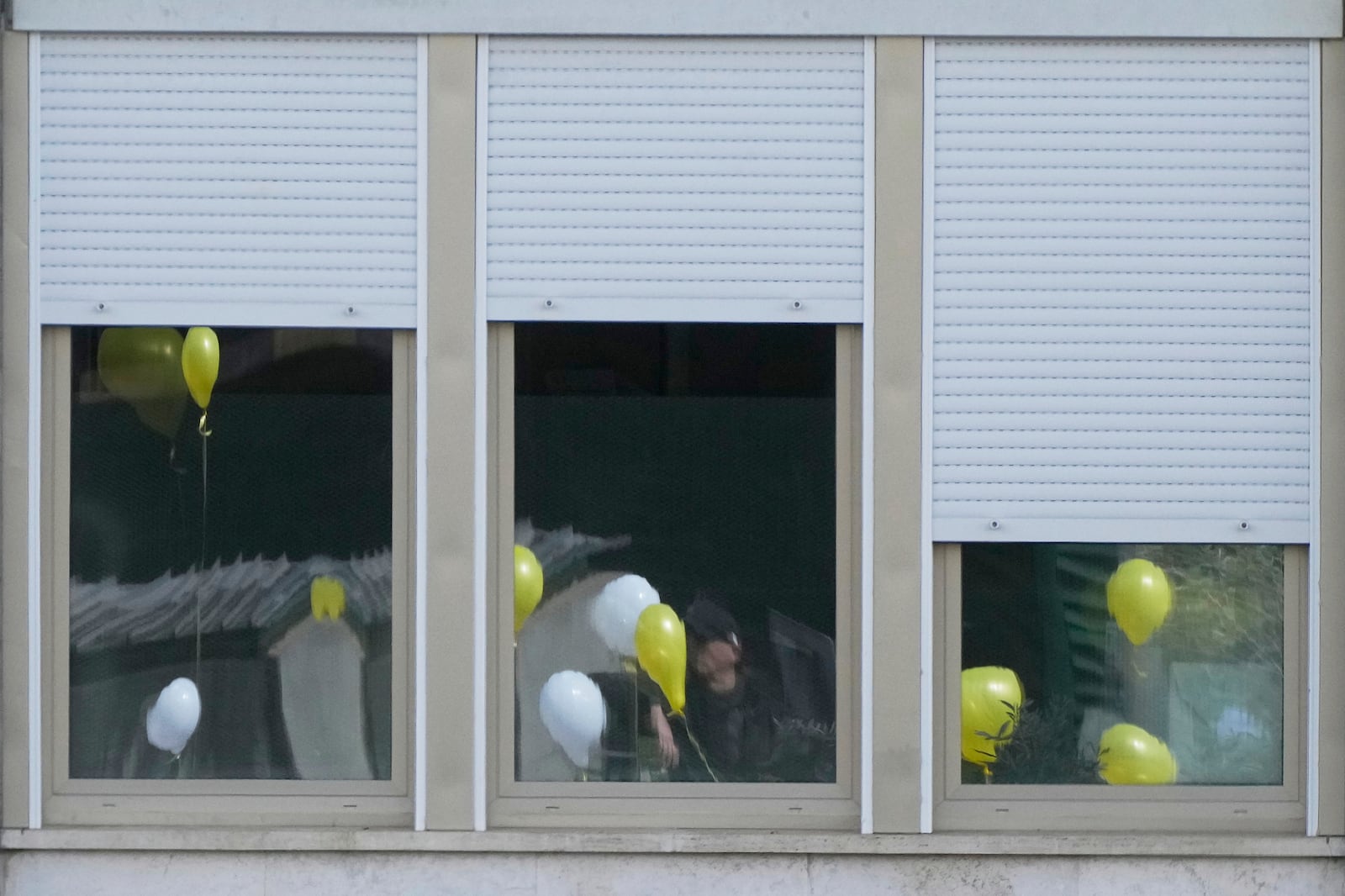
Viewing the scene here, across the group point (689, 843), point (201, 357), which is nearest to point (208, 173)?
point (201, 357)

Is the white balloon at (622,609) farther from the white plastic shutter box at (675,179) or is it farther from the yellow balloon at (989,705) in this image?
the yellow balloon at (989,705)

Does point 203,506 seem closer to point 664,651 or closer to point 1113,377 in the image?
point 664,651

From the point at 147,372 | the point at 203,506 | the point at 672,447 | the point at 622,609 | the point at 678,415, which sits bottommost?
the point at 622,609

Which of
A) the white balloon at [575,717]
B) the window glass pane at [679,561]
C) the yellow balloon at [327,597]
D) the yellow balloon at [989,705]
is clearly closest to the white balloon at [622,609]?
the window glass pane at [679,561]

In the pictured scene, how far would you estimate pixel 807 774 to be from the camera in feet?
20.7

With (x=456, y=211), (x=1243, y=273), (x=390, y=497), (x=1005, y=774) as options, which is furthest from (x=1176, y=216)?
(x=390, y=497)

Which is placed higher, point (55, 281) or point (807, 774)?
point (55, 281)

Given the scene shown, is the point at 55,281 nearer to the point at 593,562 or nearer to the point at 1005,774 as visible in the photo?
the point at 593,562

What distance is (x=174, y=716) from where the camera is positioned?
6305 millimetres

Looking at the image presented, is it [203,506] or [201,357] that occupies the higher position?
[201,357]

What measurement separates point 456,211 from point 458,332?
44cm

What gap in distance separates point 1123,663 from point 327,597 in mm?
3010

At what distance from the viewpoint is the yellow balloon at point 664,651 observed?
20.6ft

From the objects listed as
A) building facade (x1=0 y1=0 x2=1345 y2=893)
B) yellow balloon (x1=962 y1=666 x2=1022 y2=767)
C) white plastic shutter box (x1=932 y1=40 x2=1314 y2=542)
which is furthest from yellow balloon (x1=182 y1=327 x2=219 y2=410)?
yellow balloon (x1=962 y1=666 x2=1022 y2=767)
